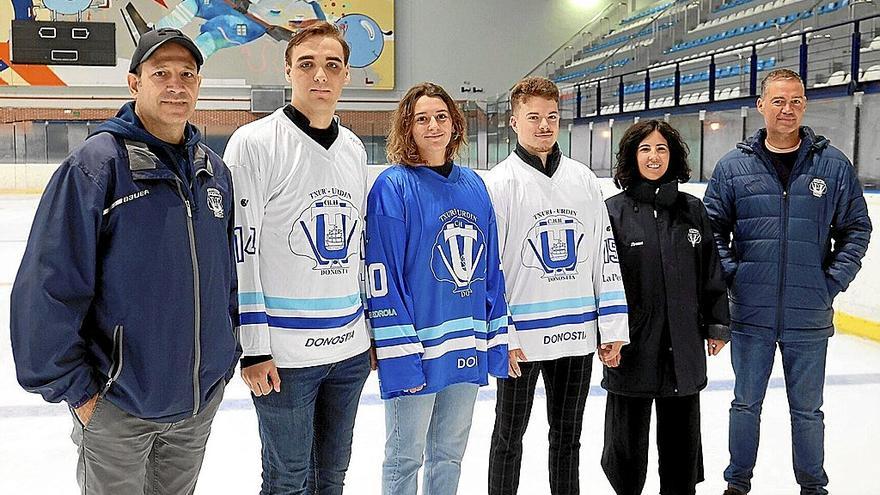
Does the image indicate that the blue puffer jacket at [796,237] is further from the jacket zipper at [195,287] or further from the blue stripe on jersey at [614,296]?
the jacket zipper at [195,287]

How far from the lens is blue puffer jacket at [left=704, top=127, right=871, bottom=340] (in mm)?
2639

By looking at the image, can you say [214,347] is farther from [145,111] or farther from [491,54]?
[491,54]

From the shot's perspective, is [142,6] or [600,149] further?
[142,6]

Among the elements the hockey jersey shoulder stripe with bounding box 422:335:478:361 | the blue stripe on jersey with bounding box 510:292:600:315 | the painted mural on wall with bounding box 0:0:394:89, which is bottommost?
the hockey jersey shoulder stripe with bounding box 422:335:478:361

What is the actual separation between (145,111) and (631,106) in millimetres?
10006

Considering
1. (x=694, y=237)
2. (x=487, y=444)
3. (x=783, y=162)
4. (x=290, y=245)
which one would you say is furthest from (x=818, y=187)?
(x=290, y=245)

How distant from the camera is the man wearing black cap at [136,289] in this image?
4.89 feet

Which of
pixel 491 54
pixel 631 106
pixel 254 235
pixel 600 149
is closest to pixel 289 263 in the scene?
pixel 254 235

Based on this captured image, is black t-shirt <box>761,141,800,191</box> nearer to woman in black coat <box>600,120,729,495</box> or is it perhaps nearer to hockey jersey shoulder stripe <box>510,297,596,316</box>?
woman in black coat <box>600,120,729,495</box>

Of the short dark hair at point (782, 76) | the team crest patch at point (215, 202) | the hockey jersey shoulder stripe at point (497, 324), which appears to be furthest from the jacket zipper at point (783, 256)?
the team crest patch at point (215, 202)

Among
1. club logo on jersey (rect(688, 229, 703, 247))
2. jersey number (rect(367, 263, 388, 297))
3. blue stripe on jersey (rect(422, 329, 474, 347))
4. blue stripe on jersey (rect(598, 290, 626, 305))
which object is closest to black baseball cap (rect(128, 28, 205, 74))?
jersey number (rect(367, 263, 388, 297))

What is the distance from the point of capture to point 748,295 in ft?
8.84

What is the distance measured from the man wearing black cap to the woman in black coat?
1.27m

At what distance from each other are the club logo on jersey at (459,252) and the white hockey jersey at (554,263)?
0.21 m
